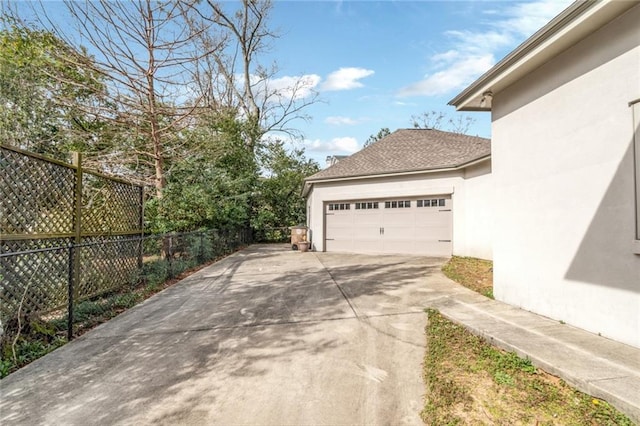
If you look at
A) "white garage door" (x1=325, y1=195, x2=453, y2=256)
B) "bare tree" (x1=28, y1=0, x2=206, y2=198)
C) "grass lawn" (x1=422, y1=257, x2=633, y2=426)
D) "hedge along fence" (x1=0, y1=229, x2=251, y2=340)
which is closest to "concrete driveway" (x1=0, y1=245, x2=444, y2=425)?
"grass lawn" (x1=422, y1=257, x2=633, y2=426)

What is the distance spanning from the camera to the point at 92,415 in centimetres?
235

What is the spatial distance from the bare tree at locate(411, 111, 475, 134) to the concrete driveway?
27.6m

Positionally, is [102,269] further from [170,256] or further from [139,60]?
[139,60]

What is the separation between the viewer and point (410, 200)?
37.5 feet

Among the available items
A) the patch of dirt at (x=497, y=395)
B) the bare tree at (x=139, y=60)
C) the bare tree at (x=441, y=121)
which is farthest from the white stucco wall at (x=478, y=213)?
the bare tree at (x=441, y=121)

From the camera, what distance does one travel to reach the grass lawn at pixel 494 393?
2189 mm

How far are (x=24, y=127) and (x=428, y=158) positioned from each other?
14.6 m

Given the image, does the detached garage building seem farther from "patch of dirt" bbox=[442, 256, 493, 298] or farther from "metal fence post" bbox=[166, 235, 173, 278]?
"metal fence post" bbox=[166, 235, 173, 278]

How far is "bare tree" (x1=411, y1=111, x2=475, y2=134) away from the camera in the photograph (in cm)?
2934

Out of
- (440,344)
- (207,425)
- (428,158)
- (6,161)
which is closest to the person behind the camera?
(207,425)

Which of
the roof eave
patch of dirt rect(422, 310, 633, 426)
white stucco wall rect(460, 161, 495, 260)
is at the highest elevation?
the roof eave

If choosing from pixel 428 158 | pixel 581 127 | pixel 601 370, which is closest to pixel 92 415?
pixel 601 370

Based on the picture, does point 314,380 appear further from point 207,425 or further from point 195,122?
point 195,122

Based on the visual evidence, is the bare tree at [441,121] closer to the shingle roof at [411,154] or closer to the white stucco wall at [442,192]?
the shingle roof at [411,154]
